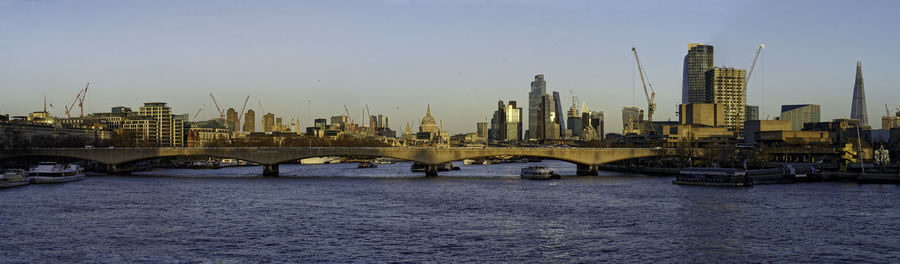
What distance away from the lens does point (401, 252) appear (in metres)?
42.6

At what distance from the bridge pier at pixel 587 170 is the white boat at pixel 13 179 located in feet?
278

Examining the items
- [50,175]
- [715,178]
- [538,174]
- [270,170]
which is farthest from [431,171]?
[50,175]

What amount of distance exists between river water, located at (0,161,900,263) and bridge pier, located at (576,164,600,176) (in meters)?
44.2

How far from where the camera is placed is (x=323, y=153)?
12169 cm

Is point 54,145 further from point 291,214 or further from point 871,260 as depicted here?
point 871,260

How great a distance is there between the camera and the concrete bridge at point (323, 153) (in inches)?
4798

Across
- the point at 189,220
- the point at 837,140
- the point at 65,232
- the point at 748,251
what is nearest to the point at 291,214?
the point at 189,220

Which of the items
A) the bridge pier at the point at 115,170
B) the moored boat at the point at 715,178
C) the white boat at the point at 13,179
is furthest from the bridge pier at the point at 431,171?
the white boat at the point at 13,179

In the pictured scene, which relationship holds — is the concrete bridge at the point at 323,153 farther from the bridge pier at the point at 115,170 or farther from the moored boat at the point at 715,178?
the moored boat at the point at 715,178

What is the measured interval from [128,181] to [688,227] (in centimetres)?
8085

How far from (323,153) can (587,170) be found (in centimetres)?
4795

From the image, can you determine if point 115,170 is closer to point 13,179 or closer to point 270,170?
point 270,170

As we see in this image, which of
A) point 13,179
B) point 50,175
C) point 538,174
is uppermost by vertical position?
point 50,175

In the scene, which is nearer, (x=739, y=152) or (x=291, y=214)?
(x=291, y=214)
